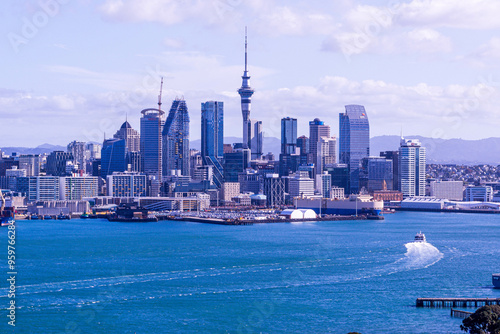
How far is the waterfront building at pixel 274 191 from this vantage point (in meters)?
80.6

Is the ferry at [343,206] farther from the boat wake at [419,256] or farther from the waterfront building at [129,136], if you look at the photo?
the waterfront building at [129,136]

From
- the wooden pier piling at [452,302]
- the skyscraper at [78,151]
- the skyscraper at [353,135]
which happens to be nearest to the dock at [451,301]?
the wooden pier piling at [452,302]

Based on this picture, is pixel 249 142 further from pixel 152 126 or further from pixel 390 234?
pixel 390 234

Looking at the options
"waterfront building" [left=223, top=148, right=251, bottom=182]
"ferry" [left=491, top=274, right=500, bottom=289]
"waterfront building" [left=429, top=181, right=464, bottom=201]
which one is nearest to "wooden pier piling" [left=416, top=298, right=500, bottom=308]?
"ferry" [left=491, top=274, right=500, bottom=289]

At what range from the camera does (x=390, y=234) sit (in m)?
39.7

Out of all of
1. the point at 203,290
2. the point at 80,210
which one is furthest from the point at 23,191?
the point at 203,290

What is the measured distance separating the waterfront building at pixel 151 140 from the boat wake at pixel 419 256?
220 ft

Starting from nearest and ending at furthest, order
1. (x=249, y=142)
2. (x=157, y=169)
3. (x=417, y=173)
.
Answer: (x=417, y=173)
(x=157, y=169)
(x=249, y=142)

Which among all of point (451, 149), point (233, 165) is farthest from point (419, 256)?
point (451, 149)

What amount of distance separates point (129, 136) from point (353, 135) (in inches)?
1132

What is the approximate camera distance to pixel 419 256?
2834 centimetres

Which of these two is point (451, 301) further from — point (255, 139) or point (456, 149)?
point (456, 149)

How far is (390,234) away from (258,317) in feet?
74.8

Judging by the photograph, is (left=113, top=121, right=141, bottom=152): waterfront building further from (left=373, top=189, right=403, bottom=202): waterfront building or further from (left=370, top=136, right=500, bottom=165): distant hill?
(left=370, top=136, right=500, bottom=165): distant hill
